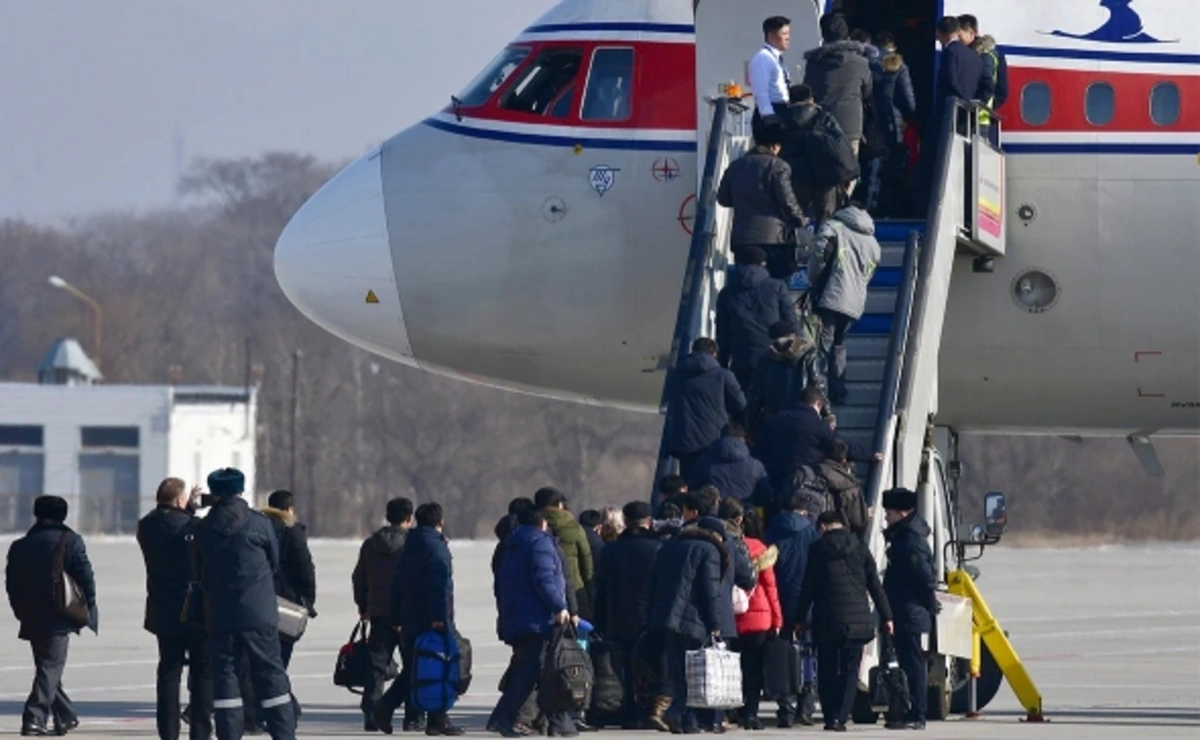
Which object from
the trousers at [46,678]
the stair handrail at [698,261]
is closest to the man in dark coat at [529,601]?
the stair handrail at [698,261]

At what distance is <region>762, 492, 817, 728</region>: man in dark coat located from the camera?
18.6m

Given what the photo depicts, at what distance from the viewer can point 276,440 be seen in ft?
341

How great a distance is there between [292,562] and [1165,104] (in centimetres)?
795

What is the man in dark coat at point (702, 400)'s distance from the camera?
19000 mm

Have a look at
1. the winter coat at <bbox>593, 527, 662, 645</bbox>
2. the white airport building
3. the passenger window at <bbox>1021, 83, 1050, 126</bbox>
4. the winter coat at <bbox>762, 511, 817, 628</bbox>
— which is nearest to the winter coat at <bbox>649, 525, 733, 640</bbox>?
the winter coat at <bbox>593, 527, 662, 645</bbox>

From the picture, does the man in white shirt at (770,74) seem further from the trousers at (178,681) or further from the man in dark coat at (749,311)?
the trousers at (178,681)

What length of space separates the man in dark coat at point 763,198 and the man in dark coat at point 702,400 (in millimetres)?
1179

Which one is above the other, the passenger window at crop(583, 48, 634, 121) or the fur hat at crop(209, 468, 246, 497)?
the passenger window at crop(583, 48, 634, 121)

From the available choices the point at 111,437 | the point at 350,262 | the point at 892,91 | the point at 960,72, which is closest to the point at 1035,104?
the point at 960,72

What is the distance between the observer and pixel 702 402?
1898 cm

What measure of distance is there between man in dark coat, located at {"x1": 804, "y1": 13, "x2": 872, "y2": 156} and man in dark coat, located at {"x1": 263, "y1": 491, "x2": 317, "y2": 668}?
5.28 meters

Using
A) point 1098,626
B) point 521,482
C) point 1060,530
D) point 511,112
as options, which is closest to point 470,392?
point 521,482

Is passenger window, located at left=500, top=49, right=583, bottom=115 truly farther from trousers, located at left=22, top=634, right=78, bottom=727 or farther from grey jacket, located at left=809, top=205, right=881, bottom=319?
trousers, located at left=22, top=634, right=78, bottom=727

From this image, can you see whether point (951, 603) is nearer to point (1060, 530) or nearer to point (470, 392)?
point (1060, 530)
